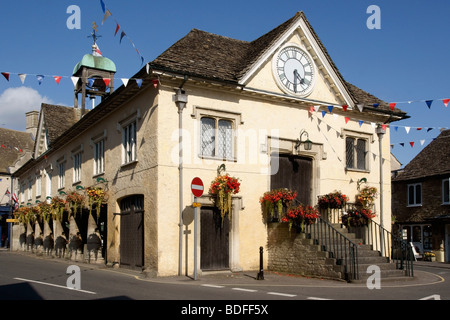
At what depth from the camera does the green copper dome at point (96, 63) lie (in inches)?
1348

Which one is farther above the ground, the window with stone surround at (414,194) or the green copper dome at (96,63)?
the green copper dome at (96,63)

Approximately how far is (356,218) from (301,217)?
11.4 feet

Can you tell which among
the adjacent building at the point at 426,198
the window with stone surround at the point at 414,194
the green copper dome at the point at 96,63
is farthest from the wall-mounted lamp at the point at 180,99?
the window with stone surround at the point at 414,194

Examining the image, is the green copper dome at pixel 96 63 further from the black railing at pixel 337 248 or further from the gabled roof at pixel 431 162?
the black railing at pixel 337 248

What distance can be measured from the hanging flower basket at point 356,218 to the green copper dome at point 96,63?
22.7 m

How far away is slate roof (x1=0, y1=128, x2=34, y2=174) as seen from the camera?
48375 millimetres

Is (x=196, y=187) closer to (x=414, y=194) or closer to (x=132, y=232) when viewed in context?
(x=132, y=232)

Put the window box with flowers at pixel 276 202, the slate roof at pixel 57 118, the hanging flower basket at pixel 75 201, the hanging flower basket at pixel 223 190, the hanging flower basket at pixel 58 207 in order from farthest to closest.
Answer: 1. the slate roof at pixel 57 118
2. the hanging flower basket at pixel 58 207
3. the hanging flower basket at pixel 75 201
4. the window box with flowers at pixel 276 202
5. the hanging flower basket at pixel 223 190

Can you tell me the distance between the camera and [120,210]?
18.6 meters

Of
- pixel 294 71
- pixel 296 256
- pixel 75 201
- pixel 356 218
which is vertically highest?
pixel 294 71

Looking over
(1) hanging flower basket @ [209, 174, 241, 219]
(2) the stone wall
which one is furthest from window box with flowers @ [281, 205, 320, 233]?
(1) hanging flower basket @ [209, 174, 241, 219]

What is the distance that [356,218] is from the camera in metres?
18.0

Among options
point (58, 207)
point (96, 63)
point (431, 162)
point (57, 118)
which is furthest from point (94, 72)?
point (431, 162)
